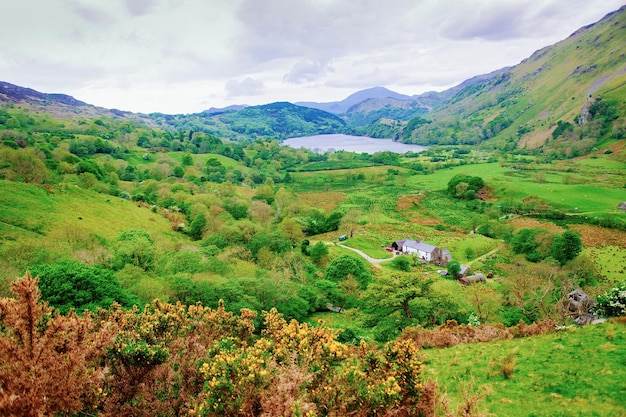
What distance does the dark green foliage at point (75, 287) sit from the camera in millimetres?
19359

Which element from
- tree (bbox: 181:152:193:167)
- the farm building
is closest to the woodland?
the farm building

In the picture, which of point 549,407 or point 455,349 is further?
point 455,349

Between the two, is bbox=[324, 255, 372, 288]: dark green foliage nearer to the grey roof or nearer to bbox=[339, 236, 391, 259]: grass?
bbox=[339, 236, 391, 259]: grass

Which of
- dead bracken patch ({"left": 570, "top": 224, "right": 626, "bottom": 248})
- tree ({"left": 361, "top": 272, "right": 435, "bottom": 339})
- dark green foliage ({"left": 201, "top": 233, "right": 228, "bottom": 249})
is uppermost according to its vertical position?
tree ({"left": 361, "top": 272, "right": 435, "bottom": 339})

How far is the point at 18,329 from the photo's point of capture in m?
7.16

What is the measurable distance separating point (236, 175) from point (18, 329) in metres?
115

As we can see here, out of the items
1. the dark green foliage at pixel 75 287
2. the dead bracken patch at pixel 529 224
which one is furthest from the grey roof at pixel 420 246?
the dark green foliage at pixel 75 287

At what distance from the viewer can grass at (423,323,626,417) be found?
10.6 m

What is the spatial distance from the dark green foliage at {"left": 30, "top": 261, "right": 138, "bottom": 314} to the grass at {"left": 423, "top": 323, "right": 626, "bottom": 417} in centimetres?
1839

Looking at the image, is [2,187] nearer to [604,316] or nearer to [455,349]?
[455,349]

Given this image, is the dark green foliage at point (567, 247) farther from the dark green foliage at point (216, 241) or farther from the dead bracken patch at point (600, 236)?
the dark green foliage at point (216, 241)

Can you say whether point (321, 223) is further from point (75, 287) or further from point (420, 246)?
point (75, 287)

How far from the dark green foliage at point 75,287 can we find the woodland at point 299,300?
103mm

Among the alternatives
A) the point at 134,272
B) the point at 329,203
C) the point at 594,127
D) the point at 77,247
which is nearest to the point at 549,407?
the point at 134,272
